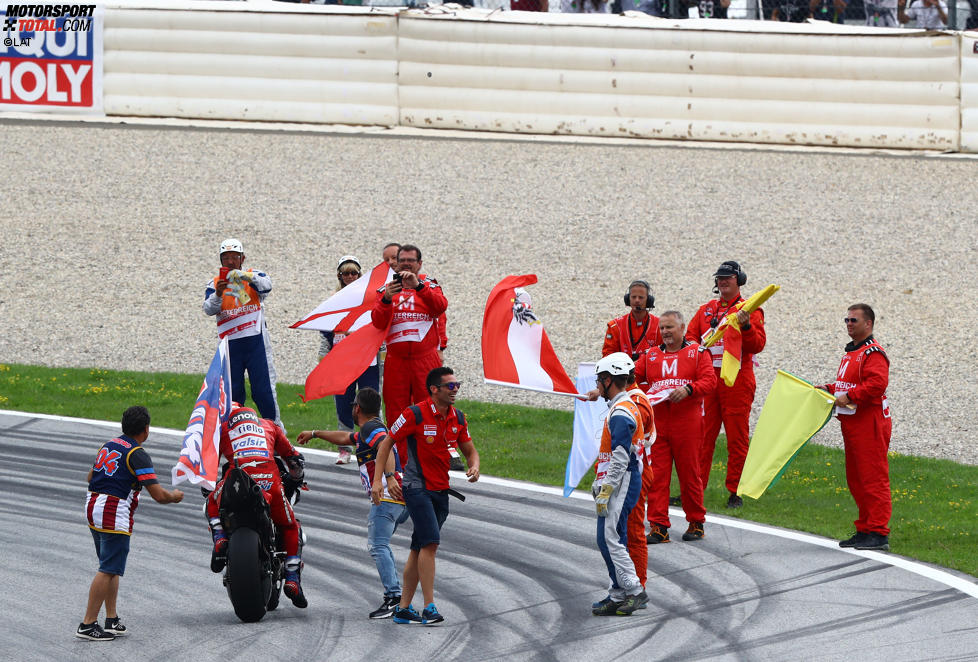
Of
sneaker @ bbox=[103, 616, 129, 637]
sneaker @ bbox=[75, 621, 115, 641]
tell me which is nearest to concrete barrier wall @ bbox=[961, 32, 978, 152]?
sneaker @ bbox=[103, 616, 129, 637]

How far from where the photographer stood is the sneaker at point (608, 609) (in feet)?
29.0

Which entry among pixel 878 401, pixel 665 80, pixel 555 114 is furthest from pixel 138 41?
pixel 878 401

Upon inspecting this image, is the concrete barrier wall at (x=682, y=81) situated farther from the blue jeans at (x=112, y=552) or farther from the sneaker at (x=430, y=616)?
the blue jeans at (x=112, y=552)

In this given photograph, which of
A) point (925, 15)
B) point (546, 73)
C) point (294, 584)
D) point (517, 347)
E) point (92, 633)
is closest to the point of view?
point (92, 633)

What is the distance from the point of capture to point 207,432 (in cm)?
867

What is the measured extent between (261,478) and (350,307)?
4079mm

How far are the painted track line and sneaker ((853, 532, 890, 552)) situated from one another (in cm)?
7

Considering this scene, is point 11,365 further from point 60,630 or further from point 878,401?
point 878,401

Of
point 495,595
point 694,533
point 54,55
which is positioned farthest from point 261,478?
point 54,55

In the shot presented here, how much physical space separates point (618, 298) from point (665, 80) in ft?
15.8

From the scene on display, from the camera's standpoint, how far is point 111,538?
827cm

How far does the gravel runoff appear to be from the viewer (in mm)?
17031

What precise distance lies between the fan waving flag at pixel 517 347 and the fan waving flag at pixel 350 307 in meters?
1.11

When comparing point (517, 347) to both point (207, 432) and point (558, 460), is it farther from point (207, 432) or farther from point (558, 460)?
point (207, 432)
